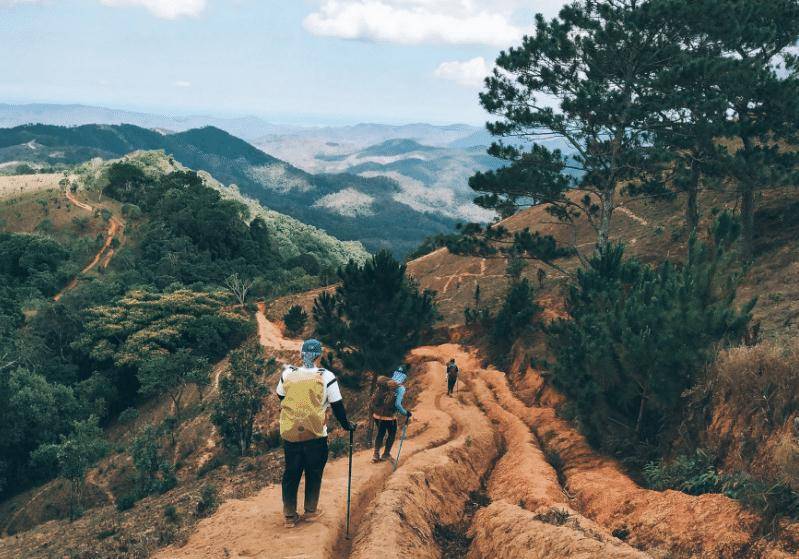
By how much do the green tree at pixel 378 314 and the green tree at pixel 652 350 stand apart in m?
8.39

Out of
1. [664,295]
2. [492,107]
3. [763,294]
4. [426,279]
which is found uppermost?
[492,107]

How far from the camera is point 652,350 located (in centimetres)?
1105

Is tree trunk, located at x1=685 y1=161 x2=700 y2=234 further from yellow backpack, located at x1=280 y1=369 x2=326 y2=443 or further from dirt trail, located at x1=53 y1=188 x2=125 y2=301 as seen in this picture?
dirt trail, located at x1=53 y1=188 x2=125 y2=301

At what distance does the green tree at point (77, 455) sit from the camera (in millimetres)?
26828

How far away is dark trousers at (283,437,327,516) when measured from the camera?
699cm

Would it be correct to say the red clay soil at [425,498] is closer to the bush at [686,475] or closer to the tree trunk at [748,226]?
the bush at [686,475]

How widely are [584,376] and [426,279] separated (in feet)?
115

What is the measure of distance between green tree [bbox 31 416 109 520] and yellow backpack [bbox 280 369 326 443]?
21.9m

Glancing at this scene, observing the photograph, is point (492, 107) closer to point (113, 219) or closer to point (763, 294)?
point (763, 294)

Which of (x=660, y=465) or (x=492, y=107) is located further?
(x=492, y=107)

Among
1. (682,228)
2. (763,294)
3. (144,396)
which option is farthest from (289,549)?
(144,396)

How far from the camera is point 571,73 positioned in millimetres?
23531

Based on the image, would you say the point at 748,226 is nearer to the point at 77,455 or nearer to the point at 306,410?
the point at 306,410

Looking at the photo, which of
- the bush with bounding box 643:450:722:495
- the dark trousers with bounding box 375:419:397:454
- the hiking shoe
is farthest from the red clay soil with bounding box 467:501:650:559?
the bush with bounding box 643:450:722:495
